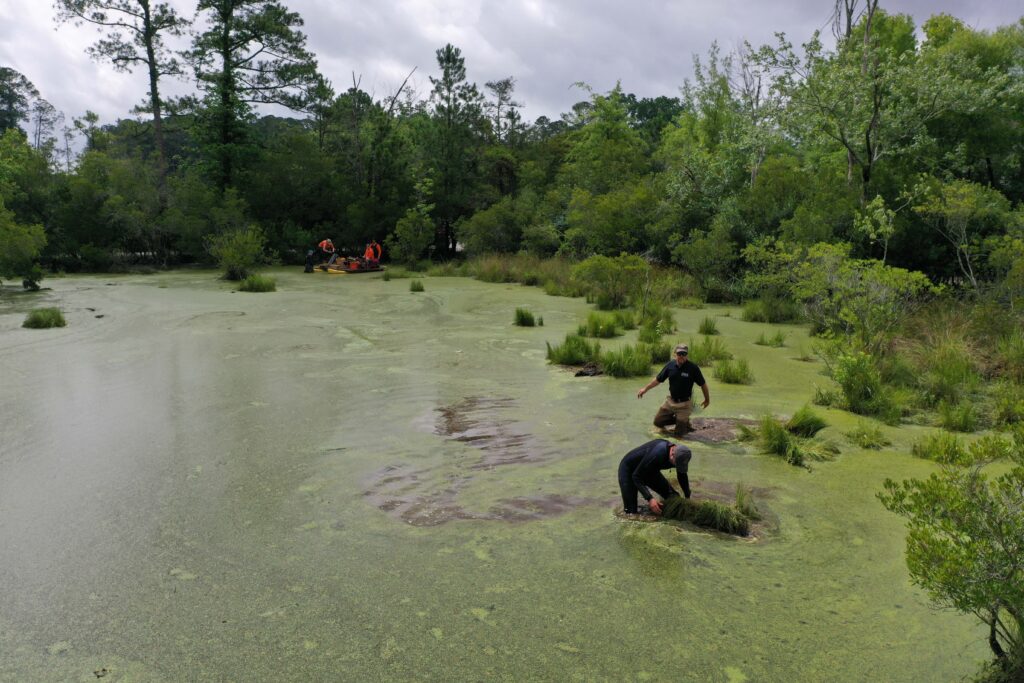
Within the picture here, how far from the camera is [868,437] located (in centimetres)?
660

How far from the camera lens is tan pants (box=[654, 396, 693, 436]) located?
671cm

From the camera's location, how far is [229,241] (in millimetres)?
21891

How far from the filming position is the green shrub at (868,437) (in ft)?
21.5

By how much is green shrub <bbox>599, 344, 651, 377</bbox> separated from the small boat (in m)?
15.8

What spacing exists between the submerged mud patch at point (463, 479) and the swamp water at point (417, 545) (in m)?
0.03

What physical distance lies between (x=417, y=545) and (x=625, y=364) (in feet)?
18.3

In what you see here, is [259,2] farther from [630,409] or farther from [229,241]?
[630,409]

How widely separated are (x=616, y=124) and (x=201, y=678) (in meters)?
32.4

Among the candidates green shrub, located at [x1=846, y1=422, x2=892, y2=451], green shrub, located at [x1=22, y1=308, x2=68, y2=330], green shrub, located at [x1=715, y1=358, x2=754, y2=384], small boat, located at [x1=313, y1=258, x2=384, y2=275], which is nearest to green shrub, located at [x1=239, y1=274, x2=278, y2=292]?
small boat, located at [x1=313, y1=258, x2=384, y2=275]

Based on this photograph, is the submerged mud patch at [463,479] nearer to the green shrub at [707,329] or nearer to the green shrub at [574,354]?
the green shrub at [574,354]

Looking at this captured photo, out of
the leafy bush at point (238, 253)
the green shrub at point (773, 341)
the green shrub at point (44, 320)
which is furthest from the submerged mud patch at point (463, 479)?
the leafy bush at point (238, 253)

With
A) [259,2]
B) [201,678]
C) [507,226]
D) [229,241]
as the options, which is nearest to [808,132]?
[507,226]

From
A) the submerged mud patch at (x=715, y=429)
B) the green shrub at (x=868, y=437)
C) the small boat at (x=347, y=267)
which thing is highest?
the small boat at (x=347, y=267)

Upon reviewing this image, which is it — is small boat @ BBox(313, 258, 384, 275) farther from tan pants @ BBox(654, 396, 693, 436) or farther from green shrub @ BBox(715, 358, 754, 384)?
tan pants @ BBox(654, 396, 693, 436)
